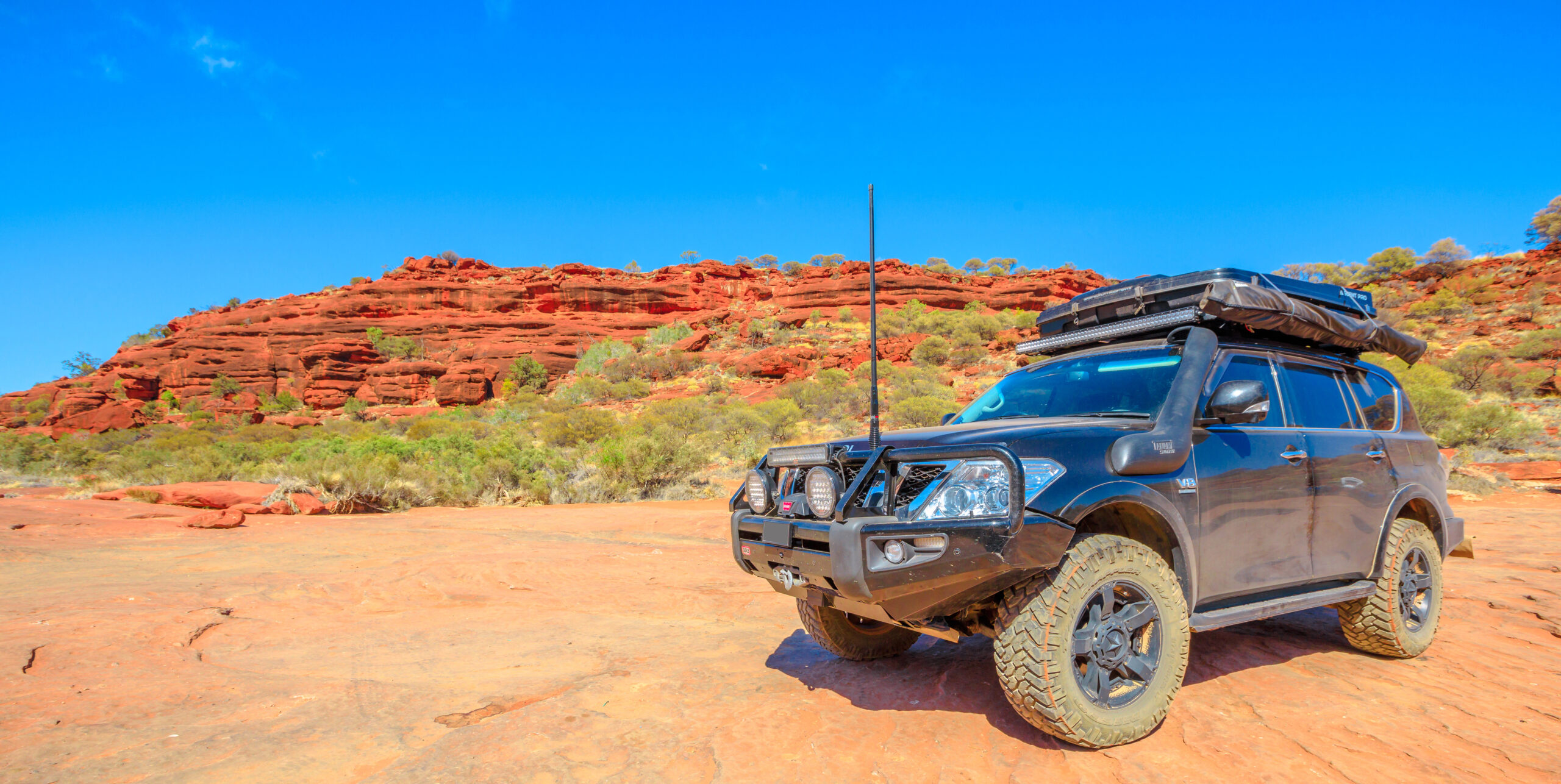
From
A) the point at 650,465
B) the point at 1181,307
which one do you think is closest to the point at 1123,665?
the point at 1181,307

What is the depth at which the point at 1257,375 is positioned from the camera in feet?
13.6

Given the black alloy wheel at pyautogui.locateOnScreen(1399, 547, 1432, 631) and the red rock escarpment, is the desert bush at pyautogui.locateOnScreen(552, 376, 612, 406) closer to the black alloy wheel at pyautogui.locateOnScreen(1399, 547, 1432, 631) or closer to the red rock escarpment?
the red rock escarpment

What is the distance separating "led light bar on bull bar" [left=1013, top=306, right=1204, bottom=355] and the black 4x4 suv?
0.01 metres

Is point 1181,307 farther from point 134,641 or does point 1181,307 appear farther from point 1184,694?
point 134,641

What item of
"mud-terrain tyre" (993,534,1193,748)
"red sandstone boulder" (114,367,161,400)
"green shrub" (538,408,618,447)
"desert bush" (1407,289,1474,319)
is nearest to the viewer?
"mud-terrain tyre" (993,534,1193,748)

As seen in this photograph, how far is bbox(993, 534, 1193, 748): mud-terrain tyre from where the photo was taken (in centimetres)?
294

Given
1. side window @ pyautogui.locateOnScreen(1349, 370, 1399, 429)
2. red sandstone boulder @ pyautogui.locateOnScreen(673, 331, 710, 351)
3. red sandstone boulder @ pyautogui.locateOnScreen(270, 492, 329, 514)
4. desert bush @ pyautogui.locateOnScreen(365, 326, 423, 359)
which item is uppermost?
desert bush @ pyautogui.locateOnScreen(365, 326, 423, 359)

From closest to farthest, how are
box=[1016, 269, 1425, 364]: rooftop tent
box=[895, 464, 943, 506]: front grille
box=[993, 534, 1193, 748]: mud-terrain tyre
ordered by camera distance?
box=[993, 534, 1193, 748]: mud-terrain tyre < box=[895, 464, 943, 506]: front grille < box=[1016, 269, 1425, 364]: rooftop tent

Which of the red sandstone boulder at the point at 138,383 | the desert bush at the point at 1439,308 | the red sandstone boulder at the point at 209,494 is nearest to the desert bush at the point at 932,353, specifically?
the desert bush at the point at 1439,308

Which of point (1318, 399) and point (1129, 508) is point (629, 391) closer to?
point (1318, 399)

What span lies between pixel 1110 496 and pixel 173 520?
14.0 m

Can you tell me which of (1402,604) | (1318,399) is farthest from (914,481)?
(1402,604)

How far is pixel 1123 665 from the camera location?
3.17 m

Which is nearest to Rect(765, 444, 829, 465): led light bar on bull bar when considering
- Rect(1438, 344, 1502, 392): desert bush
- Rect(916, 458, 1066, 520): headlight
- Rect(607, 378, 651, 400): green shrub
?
Rect(916, 458, 1066, 520): headlight
